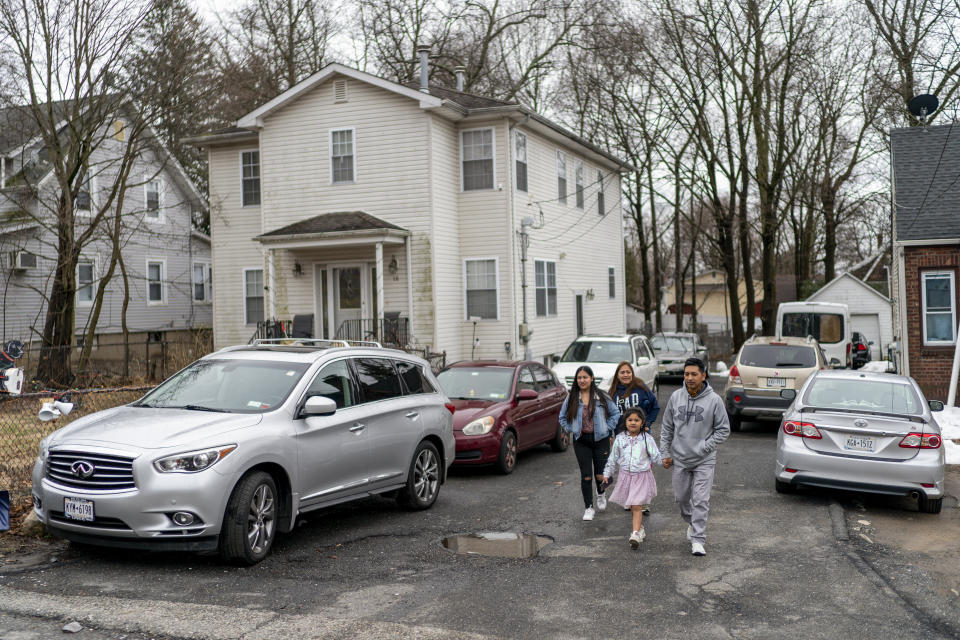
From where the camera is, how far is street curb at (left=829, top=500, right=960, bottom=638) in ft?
18.8

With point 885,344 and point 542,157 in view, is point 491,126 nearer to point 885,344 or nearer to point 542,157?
point 542,157

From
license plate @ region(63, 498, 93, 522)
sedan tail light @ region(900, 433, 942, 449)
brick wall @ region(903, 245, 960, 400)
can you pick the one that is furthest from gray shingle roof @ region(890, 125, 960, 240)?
license plate @ region(63, 498, 93, 522)

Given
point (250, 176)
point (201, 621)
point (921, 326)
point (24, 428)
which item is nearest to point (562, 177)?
point (250, 176)

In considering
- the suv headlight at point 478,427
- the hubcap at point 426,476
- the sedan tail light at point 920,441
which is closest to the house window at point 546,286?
the suv headlight at point 478,427

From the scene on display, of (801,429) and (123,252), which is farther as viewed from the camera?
(123,252)

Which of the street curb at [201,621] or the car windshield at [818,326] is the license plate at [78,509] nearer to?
the street curb at [201,621]

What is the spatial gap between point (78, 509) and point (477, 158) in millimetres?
16990

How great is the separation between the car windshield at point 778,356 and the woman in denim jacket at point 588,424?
25.0 feet

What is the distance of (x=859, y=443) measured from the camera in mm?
9406

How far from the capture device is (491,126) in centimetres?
2203

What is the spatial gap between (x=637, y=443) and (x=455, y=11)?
29875mm

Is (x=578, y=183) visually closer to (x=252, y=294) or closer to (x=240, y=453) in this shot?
(x=252, y=294)

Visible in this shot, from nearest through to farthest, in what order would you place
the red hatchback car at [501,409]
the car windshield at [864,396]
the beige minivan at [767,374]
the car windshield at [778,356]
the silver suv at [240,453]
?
the silver suv at [240,453] → the car windshield at [864,396] → the red hatchback car at [501,409] → the beige minivan at [767,374] → the car windshield at [778,356]

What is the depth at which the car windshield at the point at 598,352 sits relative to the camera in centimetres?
1853
